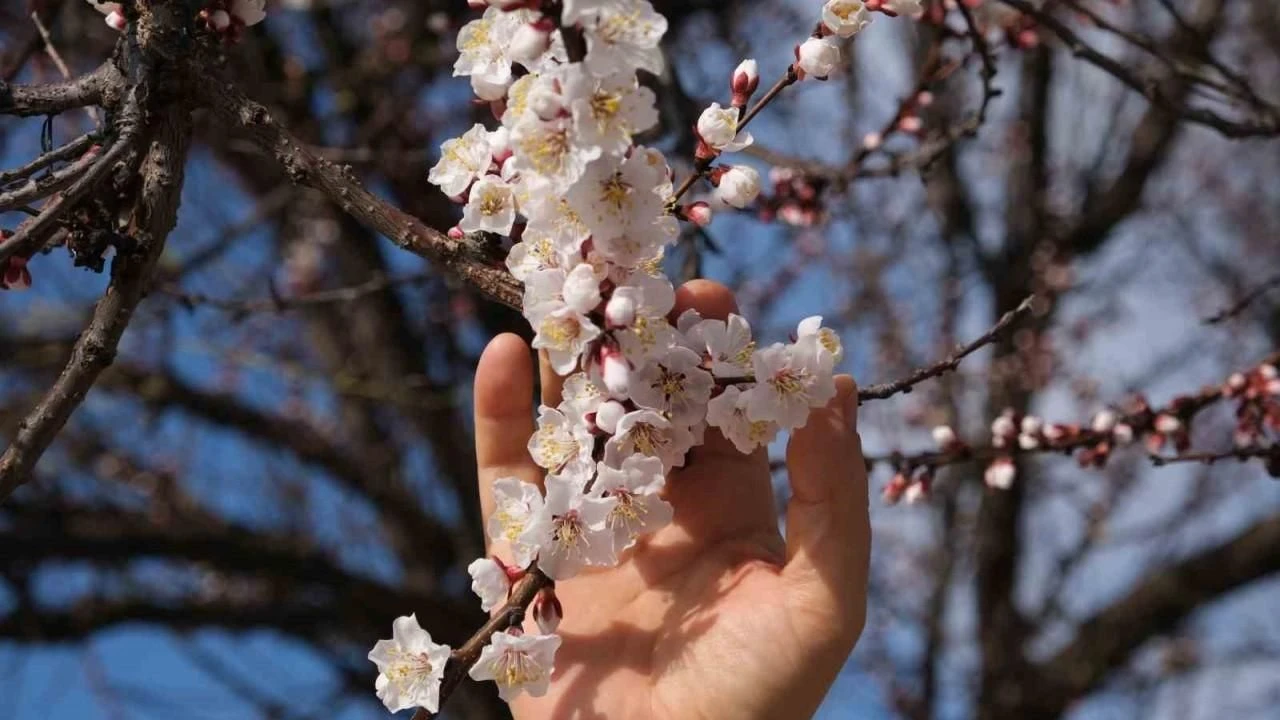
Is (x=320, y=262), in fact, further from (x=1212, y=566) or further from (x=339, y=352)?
(x=1212, y=566)

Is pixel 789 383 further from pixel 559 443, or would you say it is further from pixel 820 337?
pixel 559 443

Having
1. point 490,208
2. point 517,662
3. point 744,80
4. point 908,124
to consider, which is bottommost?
point 517,662

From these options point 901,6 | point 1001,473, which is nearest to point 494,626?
point 901,6

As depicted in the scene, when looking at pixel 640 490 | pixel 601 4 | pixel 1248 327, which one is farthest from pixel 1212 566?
pixel 601 4

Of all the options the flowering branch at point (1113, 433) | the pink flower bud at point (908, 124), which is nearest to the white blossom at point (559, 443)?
the flowering branch at point (1113, 433)

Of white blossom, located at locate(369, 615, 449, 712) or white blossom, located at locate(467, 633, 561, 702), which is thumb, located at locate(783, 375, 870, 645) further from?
white blossom, located at locate(369, 615, 449, 712)

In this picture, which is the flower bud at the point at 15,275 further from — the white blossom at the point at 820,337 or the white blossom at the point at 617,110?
the white blossom at the point at 820,337

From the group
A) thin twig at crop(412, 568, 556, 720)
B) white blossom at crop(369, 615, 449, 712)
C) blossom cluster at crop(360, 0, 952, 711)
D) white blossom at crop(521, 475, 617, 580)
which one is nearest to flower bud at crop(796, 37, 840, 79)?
blossom cluster at crop(360, 0, 952, 711)
